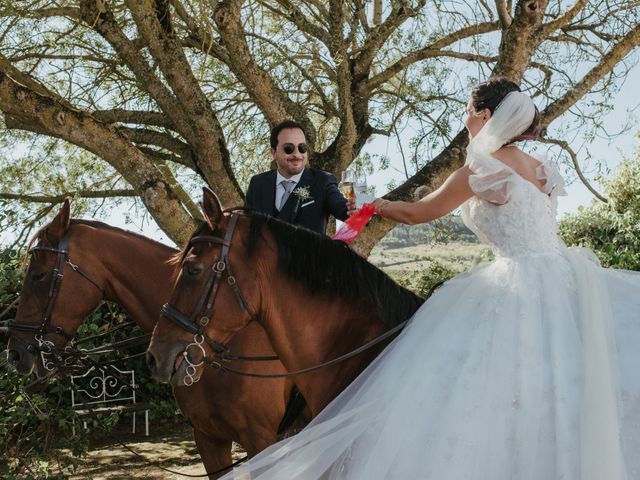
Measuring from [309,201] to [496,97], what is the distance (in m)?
1.62

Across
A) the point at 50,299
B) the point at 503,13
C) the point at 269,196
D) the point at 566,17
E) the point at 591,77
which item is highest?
the point at 503,13

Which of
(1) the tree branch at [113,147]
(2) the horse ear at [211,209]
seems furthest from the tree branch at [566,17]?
(2) the horse ear at [211,209]

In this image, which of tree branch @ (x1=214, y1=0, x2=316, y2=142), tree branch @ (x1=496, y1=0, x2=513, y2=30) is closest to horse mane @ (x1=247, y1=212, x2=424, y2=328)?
tree branch @ (x1=214, y1=0, x2=316, y2=142)

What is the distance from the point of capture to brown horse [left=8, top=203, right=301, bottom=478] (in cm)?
391

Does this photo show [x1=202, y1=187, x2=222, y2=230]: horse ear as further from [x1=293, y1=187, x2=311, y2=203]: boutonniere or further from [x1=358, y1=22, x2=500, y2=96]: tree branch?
[x1=358, y1=22, x2=500, y2=96]: tree branch

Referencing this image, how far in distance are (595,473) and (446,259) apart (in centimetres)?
947

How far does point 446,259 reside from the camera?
1139 centimetres

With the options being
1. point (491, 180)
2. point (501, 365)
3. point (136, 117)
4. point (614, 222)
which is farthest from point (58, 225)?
point (614, 222)

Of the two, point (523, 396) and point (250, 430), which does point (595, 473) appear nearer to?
point (523, 396)

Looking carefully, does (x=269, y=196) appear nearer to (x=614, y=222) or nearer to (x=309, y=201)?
(x=309, y=201)

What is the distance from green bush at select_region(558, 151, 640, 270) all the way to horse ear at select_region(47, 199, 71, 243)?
712 centimetres

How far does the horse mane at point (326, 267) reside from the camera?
2873 millimetres

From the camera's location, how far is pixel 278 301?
2859 mm

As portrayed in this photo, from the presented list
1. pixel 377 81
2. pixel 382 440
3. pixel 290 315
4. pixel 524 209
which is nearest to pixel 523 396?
pixel 382 440
